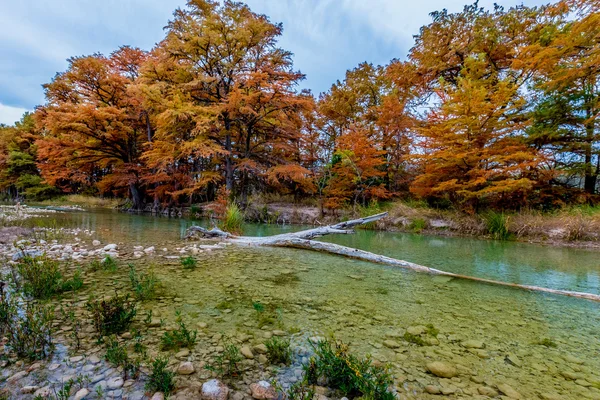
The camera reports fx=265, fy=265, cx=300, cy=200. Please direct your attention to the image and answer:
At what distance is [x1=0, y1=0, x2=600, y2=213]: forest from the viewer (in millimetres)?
10086

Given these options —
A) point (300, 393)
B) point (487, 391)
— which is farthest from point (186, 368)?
point (487, 391)

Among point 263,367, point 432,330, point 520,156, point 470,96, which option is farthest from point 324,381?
point 470,96

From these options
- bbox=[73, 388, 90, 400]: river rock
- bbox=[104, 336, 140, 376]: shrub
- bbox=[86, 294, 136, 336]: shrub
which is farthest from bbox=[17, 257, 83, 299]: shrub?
bbox=[73, 388, 90, 400]: river rock

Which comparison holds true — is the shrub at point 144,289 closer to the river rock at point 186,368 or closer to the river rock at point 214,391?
the river rock at point 186,368

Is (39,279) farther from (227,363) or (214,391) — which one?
(214,391)

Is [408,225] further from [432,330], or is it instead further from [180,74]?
[180,74]

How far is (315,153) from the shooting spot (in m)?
17.0

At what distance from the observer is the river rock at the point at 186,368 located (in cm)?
158

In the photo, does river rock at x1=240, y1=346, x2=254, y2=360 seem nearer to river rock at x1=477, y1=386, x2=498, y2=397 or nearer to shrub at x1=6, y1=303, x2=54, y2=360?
shrub at x1=6, y1=303, x2=54, y2=360

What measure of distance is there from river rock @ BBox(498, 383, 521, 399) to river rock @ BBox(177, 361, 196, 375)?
1.82m

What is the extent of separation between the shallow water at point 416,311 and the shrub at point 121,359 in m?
0.63

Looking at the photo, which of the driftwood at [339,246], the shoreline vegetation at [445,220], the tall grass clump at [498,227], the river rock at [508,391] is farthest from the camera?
the tall grass clump at [498,227]

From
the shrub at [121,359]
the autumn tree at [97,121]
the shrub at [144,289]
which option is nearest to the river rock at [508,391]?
the shrub at [121,359]

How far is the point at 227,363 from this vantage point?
67.0 inches
